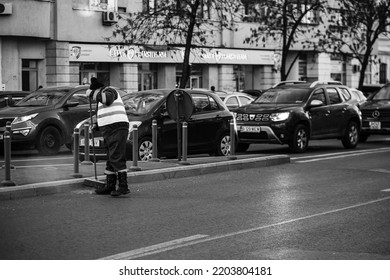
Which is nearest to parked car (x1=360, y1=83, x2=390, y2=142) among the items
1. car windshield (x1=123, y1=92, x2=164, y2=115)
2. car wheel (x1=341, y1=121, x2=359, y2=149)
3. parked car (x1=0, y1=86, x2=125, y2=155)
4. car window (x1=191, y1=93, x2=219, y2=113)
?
car wheel (x1=341, y1=121, x2=359, y2=149)

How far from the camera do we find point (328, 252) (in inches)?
317

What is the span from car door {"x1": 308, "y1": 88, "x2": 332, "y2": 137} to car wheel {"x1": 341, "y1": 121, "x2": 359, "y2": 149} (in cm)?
85

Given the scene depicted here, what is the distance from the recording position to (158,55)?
41.0 meters

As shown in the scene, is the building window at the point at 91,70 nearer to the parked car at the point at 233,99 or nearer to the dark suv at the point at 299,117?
the parked car at the point at 233,99

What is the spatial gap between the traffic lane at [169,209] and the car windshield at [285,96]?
242 inches

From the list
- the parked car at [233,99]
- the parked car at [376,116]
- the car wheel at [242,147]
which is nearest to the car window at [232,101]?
the parked car at [233,99]

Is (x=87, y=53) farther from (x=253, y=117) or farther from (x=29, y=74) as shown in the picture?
(x=253, y=117)

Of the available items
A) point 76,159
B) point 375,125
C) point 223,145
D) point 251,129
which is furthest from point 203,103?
point 375,125

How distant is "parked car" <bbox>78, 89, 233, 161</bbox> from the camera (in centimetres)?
1719

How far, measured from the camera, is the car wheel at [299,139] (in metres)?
20.9

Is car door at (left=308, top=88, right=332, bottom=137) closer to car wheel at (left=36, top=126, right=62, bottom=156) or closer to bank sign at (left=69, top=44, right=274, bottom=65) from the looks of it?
car wheel at (left=36, top=126, right=62, bottom=156)

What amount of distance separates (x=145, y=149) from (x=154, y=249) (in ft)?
30.0
